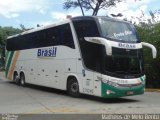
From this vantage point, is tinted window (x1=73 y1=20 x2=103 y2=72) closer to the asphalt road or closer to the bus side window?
the bus side window

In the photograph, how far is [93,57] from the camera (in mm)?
17266

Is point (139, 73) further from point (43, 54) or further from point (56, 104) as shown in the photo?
point (43, 54)

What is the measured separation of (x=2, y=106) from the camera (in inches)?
634

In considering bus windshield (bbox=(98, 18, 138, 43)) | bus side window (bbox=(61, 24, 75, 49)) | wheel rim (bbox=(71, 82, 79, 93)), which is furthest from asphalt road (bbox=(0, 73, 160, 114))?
bus windshield (bbox=(98, 18, 138, 43))

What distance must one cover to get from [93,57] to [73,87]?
252 centimetres

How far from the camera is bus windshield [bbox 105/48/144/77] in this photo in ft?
54.5

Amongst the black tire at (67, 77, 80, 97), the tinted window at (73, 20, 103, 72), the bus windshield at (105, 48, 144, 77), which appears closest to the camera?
the bus windshield at (105, 48, 144, 77)

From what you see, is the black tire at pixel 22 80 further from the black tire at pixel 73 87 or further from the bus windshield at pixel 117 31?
the bus windshield at pixel 117 31

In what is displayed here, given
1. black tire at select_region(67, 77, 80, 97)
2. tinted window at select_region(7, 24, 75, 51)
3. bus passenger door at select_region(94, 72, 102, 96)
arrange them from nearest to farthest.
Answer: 1. bus passenger door at select_region(94, 72, 102, 96)
2. black tire at select_region(67, 77, 80, 97)
3. tinted window at select_region(7, 24, 75, 51)

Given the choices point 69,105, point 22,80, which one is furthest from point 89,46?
point 22,80

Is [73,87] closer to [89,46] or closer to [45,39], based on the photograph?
[89,46]

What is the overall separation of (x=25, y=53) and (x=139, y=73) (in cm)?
977

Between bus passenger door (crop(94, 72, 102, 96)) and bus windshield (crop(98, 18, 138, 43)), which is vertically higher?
bus windshield (crop(98, 18, 138, 43))

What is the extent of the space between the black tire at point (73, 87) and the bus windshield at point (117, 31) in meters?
3.08
